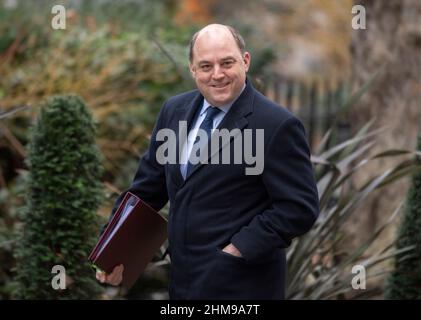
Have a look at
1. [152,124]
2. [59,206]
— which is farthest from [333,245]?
[152,124]

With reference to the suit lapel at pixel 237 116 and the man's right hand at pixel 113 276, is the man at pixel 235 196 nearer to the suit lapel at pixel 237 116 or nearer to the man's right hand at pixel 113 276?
the suit lapel at pixel 237 116

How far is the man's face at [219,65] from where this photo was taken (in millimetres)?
3096

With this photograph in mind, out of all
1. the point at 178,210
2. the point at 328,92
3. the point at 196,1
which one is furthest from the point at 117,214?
the point at 196,1

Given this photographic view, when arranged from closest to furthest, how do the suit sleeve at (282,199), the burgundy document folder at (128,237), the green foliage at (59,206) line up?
the suit sleeve at (282,199) → the burgundy document folder at (128,237) → the green foliage at (59,206)

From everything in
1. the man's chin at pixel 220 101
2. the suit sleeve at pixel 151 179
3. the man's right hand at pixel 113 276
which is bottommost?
the man's right hand at pixel 113 276

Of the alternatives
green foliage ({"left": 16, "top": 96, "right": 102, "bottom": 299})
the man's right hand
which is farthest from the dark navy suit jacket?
green foliage ({"left": 16, "top": 96, "right": 102, "bottom": 299})

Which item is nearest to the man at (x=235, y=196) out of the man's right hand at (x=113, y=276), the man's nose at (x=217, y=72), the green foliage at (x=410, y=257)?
the man's nose at (x=217, y=72)

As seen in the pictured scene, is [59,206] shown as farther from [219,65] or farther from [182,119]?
[219,65]

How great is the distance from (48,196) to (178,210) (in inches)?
55.7

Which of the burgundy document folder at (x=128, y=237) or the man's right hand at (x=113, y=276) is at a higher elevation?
the burgundy document folder at (x=128, y=237)

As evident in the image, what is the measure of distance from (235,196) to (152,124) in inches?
194

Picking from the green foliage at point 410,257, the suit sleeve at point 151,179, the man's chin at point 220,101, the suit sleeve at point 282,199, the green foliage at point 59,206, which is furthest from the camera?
the green foliage at point 410,257

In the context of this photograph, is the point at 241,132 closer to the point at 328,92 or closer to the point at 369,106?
the point at 369,106

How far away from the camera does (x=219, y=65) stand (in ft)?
10.2
